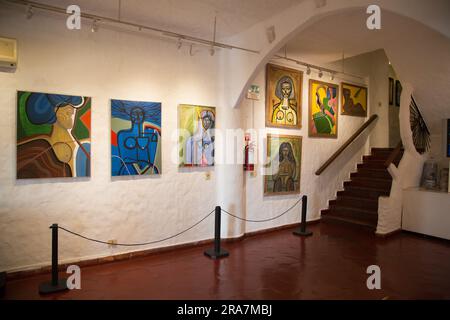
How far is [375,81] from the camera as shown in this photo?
8.28 meters

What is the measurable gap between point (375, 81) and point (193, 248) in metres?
6.66

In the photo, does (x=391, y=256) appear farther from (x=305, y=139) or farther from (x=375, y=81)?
(x=375, y=81)

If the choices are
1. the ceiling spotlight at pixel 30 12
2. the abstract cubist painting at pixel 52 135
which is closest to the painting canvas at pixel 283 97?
the abstract cubist painting at pixel 52 135

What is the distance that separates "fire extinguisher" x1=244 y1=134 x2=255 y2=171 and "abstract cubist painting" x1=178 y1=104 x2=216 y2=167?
0.67 m

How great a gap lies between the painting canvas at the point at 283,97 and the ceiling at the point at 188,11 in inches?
56.9

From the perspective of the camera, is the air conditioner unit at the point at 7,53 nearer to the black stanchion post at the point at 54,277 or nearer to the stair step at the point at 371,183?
the black stanchion post at the point at 54,277

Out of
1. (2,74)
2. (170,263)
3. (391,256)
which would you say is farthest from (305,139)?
(2,74)

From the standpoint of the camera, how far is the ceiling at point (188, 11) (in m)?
3.92

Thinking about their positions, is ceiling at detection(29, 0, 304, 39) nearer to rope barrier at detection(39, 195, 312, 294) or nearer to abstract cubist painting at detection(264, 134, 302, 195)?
abstract cubist painting at detection(264, 134, 302, 195)

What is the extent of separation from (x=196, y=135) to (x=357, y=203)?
161 inches

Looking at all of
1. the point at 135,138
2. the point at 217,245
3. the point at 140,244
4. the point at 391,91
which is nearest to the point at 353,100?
the point at 391,91

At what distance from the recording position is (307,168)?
22.1 ft

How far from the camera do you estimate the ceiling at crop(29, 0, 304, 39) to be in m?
3.92

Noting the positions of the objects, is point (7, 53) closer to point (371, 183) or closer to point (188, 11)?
point (188, 11)
